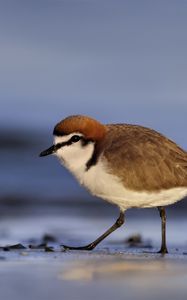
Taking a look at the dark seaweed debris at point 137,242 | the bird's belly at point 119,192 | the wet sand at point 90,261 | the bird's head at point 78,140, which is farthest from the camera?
the dark seaweed debris at point 137,242

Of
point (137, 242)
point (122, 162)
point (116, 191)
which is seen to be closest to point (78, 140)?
point (122, 162)

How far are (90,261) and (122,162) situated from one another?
1.31 meters

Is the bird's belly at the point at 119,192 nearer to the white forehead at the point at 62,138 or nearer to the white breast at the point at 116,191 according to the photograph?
the white breast at the point at 116,191

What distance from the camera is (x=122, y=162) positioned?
31.4ft

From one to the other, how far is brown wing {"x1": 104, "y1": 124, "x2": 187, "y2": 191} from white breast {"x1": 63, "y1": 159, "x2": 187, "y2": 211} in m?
0.06

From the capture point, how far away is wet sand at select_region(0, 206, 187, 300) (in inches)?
278


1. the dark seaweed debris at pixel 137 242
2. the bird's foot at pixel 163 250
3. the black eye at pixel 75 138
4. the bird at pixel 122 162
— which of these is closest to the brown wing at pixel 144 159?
the bird at pixel 122 162

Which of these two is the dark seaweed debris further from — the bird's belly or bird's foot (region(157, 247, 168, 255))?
the bird's belly

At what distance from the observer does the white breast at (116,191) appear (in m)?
9.53

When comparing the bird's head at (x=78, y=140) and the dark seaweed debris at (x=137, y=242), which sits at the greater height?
the bird's head at (x=78, y=140)

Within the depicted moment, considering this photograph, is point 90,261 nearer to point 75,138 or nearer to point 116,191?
point 116,191

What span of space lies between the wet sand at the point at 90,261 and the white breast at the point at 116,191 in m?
0.46

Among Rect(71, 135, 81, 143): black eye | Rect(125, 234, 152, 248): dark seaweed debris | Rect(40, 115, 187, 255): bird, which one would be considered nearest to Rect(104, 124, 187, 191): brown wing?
Rect(40, 115, 187, 255): bird

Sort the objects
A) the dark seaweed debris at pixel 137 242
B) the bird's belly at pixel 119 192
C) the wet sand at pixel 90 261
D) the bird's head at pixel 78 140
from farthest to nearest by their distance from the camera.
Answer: the dark seaweed debris at pixel 137 242 < the bird's head at pixel 78 140 < the bird's belly at pixel 119 192 < the wet sand at pixel 90 261
